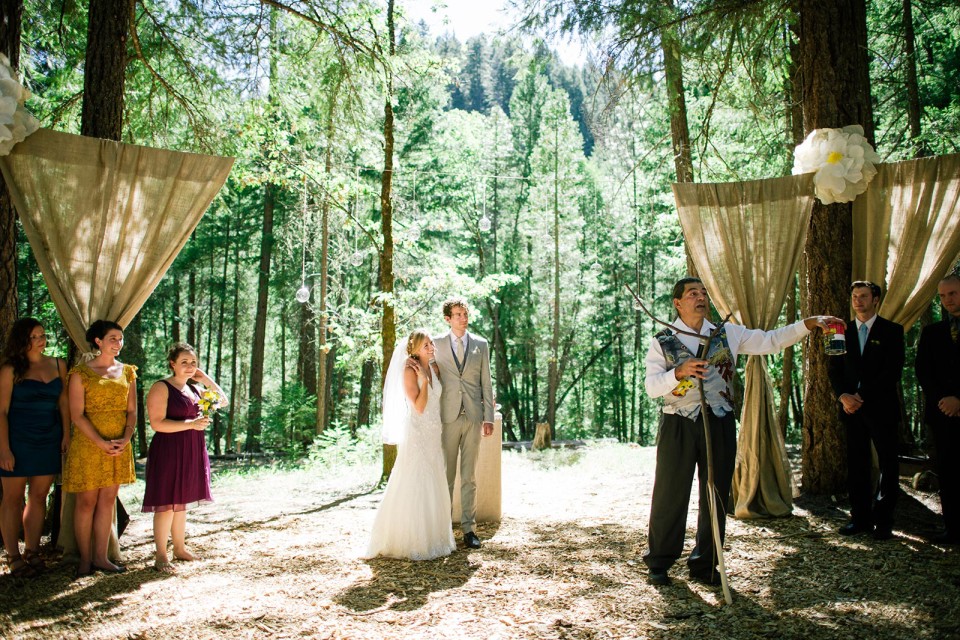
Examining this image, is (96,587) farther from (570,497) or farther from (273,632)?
(570,497)

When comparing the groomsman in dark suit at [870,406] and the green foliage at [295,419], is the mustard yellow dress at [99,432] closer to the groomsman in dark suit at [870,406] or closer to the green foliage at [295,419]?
the groomsman in dark suit at [870,406]

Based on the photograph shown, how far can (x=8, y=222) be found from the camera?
15.2 feet

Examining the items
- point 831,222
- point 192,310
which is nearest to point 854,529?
point 831,222

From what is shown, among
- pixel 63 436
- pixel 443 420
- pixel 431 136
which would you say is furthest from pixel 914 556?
pixel 431 136

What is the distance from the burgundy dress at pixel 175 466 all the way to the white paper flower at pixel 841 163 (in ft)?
16.5

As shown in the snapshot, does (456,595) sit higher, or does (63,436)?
(63,436)

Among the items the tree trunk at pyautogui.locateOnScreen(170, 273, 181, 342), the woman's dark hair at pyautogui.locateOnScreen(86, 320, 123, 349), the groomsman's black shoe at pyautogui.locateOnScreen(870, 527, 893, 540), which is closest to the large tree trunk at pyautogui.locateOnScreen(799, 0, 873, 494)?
the groomsman's black shoe at pyautogui.locateOnScreen(870, 527, 893, 540)

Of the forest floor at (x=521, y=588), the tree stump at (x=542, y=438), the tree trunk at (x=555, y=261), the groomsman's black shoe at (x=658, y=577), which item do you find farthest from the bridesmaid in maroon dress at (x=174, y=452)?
the tree trunk at (x=555, y=261)

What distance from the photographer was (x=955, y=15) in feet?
30.4

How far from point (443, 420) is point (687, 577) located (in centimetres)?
203

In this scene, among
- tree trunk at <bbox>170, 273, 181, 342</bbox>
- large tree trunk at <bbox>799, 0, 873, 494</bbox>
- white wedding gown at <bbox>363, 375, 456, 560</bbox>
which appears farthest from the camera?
tree trunk at <bbox>170, 273, 181, 342</bbox>

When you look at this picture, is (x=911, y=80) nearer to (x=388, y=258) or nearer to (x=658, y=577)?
(x=388, y=258)

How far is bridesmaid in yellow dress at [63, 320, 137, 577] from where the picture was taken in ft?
13.2

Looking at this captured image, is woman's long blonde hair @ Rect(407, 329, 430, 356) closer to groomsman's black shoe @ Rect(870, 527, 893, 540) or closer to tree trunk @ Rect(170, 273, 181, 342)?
groomsman's black shoe @ Rect(870, 527, 893, 540)
